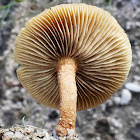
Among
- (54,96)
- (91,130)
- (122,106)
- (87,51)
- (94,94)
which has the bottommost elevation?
(91,130)

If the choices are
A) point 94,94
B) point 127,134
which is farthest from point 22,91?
point 127,134

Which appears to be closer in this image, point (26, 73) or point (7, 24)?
point (26, 73)

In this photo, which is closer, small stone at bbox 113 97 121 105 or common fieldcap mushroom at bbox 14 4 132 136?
common fieldcap mushroom at bbox 14 4 132 136

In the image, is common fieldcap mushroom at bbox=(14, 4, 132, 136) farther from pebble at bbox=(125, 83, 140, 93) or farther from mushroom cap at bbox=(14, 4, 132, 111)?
pebble at bbox=(125, 83, 140, 93)

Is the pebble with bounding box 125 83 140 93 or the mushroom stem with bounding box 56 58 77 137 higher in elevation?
the mushroom stem with bounding box 56 58 77 137


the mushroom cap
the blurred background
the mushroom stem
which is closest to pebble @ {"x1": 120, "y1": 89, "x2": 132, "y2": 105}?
the blurred background

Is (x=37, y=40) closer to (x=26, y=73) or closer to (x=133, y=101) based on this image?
(x=26, y=73)

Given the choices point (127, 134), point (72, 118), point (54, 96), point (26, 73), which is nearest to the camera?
point (72, 118)

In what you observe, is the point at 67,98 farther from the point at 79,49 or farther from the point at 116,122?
the point at 116,122

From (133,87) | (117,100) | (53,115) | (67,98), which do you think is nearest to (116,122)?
(117,100)
